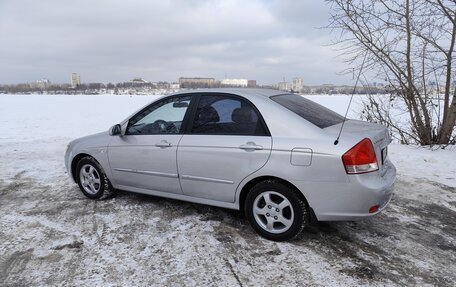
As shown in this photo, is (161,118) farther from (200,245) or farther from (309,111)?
(309,111)

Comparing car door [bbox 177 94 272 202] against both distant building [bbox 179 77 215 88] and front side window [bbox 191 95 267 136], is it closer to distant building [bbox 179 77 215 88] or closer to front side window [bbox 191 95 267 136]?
front side window [bbox 191 95 267 136]

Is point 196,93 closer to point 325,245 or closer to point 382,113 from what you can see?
point 325,245

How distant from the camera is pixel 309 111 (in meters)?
3.61

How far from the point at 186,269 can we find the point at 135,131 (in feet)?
6.74

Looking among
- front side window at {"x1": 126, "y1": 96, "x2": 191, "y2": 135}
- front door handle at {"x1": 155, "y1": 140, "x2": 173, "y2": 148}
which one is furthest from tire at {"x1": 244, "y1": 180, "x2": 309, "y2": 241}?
front side window at {"x1": 126, "y1": 96, "x2": 191, "y2": 135}

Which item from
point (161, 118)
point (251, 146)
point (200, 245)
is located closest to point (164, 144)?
point (161, 118)

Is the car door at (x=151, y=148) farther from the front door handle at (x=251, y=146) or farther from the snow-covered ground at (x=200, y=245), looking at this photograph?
the front door handle at (x=251, y=146)

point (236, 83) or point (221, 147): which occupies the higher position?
point (236, 83)

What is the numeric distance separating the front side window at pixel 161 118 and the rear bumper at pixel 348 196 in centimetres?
170

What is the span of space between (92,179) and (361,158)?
365cm

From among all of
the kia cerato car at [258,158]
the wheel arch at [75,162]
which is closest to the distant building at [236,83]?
the kia cerato car at [258,158]

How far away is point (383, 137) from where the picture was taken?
11.3 ft

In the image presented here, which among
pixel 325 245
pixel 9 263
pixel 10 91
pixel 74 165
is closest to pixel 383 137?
pixel 325 245

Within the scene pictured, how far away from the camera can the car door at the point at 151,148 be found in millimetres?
3939
